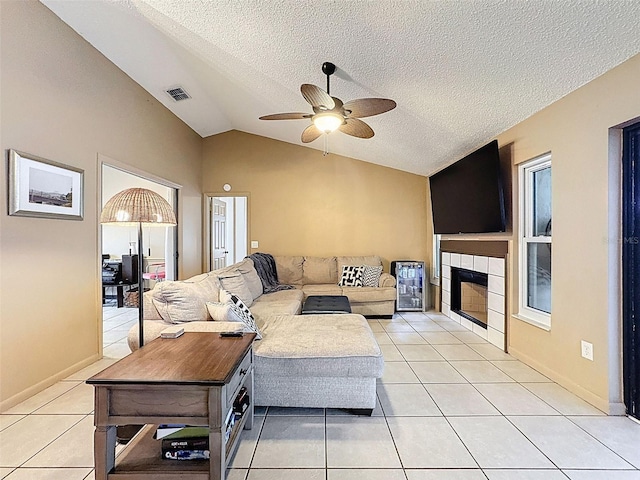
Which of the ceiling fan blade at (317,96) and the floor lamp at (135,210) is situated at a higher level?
the ceiling fan blade at (317,96)

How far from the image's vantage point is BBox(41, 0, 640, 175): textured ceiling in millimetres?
2012

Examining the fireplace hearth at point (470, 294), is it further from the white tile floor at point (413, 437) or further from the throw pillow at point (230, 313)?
the throw pillow at point (230, 313)

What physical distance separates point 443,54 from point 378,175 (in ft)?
11.3

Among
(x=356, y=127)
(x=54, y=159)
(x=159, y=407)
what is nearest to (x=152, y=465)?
(x=159, y=407)

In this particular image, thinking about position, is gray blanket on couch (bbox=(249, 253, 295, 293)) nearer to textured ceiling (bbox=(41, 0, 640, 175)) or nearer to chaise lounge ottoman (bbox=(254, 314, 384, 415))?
textured ceiling (bbox=(41, 0, 640, 175))

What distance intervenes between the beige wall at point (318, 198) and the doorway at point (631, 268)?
3.62m

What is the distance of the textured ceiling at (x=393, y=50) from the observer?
6.60 ft

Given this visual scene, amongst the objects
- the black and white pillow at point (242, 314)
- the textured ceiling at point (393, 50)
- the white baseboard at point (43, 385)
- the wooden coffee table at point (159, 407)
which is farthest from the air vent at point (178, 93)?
the wooden coffee table at point (159, 407)

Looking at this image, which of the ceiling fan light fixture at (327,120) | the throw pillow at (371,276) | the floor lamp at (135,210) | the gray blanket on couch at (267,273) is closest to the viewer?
the floor lamp at (135,210)

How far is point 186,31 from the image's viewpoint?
9.70 ft

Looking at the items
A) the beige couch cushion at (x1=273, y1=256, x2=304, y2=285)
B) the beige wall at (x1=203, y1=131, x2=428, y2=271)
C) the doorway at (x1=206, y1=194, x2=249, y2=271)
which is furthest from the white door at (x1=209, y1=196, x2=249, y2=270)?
the beige couch cushion at (x1=273, y1=256, x2=304, y2=285)

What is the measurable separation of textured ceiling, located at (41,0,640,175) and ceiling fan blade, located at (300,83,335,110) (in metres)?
0.46

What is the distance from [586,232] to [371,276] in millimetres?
3090

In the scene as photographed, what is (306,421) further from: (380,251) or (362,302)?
(380,251)
